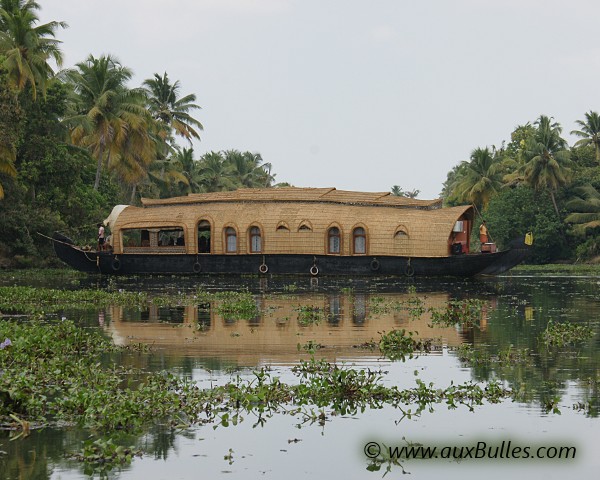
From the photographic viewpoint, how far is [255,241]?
3309 cm

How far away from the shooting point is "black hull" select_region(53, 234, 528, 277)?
31.4 meters

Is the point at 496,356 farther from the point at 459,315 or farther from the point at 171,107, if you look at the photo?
the point at 171,107

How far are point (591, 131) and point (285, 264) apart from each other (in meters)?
28.1

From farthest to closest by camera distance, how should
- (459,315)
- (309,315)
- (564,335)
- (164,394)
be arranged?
1. (309,315)
2. (459,315)
3. (564,335)
4. (164,394)

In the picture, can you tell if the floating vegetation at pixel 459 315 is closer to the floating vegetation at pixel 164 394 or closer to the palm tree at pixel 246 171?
the floating vegetation at pixel 164 394

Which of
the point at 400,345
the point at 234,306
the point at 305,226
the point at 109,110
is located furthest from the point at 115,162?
the point at 400,345

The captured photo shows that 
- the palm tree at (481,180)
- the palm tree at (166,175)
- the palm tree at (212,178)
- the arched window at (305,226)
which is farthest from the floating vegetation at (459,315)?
the palm tree at (212,178)

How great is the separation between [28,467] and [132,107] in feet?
114

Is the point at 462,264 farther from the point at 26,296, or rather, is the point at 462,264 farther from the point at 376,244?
the point at 26,296

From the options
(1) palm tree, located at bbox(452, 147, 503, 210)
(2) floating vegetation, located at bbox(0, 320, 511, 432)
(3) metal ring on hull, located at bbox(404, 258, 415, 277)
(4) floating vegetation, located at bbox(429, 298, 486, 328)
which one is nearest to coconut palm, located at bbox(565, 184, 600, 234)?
(1) palm tree, located at bbox(452, 147, 503, 210)

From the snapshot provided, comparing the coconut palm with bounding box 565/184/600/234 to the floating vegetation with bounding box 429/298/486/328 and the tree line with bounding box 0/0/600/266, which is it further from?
the floating vegetation with bounding box 429/298/486/328

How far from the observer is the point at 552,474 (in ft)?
22.5

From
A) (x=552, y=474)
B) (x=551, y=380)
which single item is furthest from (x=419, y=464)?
(x=551, y=380)

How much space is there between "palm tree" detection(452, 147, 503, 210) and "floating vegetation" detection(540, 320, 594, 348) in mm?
41378
